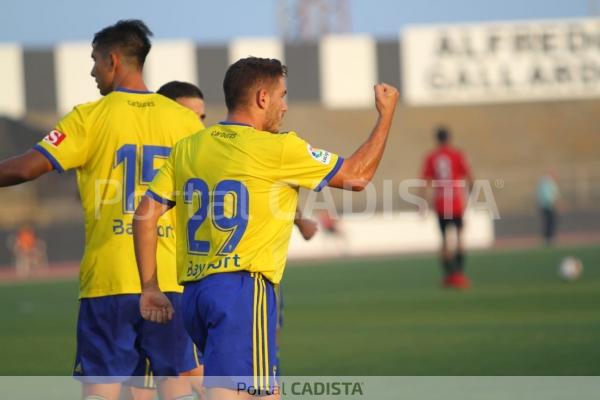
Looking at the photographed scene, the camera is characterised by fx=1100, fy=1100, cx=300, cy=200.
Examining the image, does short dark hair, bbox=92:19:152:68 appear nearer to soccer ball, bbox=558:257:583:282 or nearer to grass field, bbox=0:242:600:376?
grass field, bbox=0:242:600:376

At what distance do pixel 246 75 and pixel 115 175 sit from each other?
41.3 inches

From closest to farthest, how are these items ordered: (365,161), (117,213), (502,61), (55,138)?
(365,161) < (55,138) < (117,213) < (502,61)

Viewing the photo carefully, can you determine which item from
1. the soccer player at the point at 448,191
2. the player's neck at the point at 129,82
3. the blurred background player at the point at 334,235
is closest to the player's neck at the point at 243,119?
the player's neck at the point at 129,82

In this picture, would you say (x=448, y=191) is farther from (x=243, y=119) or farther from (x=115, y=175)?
(x=243, y=119)

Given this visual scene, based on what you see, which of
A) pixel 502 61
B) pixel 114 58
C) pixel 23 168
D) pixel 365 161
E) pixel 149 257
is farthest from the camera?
pixel 502 61

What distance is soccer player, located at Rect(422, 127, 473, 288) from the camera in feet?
52.8

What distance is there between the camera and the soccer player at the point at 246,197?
4652 millimetres

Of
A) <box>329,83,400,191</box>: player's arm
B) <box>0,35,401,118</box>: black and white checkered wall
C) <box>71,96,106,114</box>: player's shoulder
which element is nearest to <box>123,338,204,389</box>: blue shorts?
<box>71,96,106,114</box>: player's shoulder

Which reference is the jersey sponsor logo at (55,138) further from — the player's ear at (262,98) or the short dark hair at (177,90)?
the short dark hair at (177,90)

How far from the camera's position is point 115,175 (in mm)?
5453

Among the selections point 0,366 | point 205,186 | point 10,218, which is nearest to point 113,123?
point 205,186

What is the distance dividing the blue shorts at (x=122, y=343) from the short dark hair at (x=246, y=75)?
3.90 ft

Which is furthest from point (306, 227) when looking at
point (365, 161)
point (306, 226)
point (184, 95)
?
point (365, 161)

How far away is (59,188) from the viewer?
140ft
